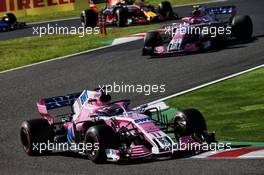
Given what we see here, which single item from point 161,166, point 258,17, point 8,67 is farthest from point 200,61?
point 161,166

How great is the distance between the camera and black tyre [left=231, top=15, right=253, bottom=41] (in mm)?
28562

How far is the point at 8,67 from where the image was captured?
29078mm

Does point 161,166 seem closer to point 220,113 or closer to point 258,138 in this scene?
point 258,138

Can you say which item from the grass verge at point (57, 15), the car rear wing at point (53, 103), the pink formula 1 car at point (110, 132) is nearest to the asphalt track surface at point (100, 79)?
the pink formula 1 car at point (110, 132)

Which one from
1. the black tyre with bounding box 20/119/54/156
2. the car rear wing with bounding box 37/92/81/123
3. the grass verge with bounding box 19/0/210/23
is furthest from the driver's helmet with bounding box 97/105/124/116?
the grass verge with bounding box 19/0/210/23

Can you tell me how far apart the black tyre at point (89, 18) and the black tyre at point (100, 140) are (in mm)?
23608

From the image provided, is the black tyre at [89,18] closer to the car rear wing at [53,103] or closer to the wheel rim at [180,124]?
the car rear wing at [53,103]

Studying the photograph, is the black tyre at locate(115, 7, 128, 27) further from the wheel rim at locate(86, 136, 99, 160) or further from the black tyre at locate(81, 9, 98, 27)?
the wheel rim at locate(86, 136, 99, 160)

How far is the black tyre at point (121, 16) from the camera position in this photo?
37281 mm

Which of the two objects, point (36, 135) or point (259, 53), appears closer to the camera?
point (36, 135)

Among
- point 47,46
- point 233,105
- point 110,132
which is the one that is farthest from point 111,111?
point 47,46

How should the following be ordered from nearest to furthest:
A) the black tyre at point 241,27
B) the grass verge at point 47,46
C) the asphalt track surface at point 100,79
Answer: the asphalt track surface at point 100,79, the black tyre at point 241,27, the grass verge at point 47,46

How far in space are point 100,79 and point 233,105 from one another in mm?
6675

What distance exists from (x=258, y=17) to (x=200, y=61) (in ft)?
35.5
